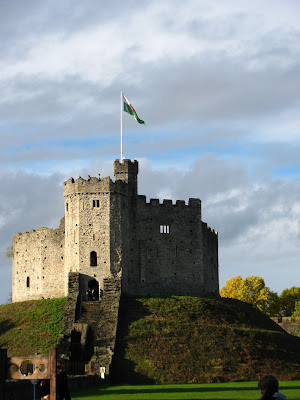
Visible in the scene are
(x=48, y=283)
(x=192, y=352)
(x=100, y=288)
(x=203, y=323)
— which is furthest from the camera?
(x=48, y=283)

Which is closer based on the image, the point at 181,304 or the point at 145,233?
the point at 181,304

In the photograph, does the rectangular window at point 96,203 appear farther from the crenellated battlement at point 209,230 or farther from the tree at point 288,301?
the tree at point 288,301

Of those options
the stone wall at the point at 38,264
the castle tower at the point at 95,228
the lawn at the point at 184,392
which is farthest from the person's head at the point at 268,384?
the stone wall at the point at 38,264

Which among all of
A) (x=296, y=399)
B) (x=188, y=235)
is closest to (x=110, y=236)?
(x=188, y=235)

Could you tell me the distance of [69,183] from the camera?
73.2 m

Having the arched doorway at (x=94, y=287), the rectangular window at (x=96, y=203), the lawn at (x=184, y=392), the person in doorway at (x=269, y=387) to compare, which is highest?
the rectangular window at (x=96, y=203)

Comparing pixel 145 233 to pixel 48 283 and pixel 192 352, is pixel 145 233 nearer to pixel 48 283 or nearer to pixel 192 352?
pixel 48 283

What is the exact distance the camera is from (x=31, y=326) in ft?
215

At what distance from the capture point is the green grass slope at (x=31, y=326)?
61.8 meters

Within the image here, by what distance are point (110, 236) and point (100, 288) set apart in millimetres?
4794

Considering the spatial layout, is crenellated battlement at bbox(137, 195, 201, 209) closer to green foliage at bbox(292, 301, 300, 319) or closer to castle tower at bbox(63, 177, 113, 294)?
castle tower at bbox(63, 177, 113, 294)

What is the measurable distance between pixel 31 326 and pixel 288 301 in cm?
5884

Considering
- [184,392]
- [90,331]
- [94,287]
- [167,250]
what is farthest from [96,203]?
[184,392]

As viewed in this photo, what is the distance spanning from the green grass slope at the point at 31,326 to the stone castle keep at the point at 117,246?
296 centimetres
